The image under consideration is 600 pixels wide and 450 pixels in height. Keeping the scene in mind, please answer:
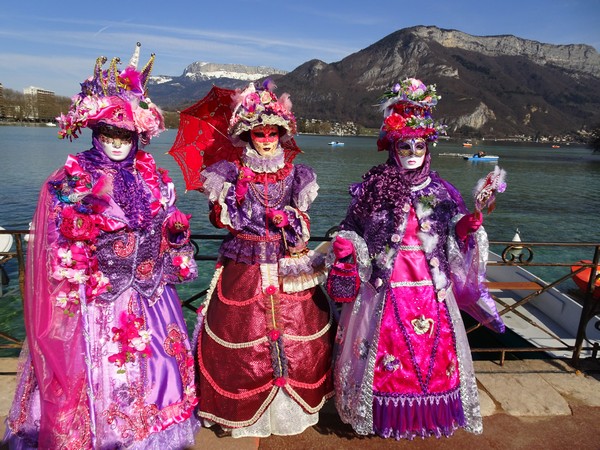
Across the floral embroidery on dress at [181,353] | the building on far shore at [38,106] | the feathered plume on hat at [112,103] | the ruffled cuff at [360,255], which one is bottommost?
the floral embroidery on dress at [181,353]

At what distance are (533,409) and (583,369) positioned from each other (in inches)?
39.9

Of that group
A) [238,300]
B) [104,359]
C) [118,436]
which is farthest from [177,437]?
[238,300]

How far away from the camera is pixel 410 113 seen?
3193mm

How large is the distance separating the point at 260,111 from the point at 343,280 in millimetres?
1414

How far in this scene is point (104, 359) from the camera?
2.85 m

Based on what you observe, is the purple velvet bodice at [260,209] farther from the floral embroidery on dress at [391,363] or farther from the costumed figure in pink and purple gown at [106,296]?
the floral embroidery on dress at [391,363]

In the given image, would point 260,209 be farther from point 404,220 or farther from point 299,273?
point 404,220

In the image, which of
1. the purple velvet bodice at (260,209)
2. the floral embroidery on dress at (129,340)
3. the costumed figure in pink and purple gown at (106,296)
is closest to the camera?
the costumed figure in pink and purple gown at (106,296)

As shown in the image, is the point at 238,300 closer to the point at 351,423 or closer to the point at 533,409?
the point at 351,423

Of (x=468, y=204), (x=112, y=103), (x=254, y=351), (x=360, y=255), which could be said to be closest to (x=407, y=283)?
(x=360, y=255)

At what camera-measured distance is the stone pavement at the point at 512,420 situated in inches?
124

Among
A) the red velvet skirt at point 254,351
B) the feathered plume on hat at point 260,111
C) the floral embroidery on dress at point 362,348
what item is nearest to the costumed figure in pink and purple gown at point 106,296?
the red velvet skirt at point 254,351

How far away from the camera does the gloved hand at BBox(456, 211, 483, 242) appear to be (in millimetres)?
3006

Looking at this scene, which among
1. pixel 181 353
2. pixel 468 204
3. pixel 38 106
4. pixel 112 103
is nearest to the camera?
pixel 112 103
